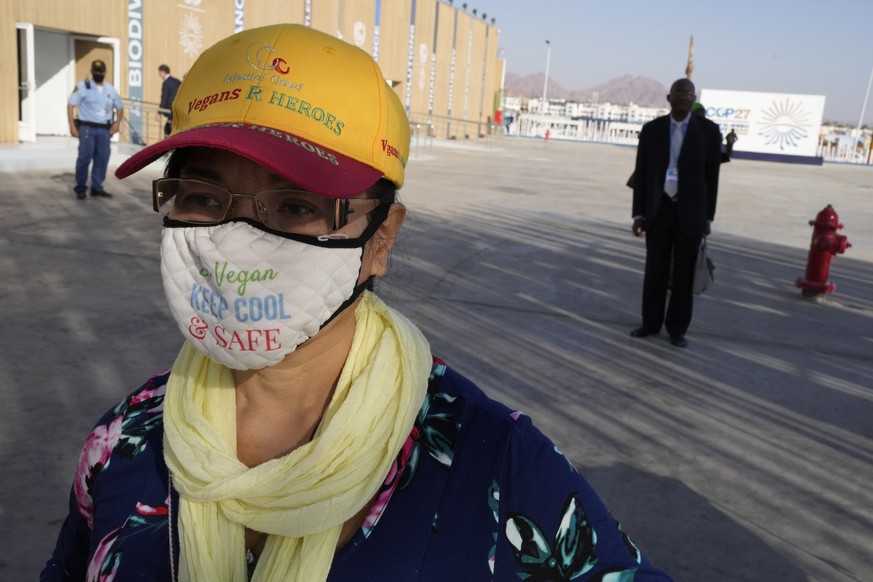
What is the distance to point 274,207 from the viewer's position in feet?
4.60

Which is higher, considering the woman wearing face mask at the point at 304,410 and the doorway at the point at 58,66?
the doorway at the point at 58,66

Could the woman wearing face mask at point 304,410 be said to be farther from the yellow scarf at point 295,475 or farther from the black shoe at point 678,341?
the black shoe at point 678,341

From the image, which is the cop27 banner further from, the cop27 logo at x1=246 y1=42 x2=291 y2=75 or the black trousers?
the cop27 logo at x1=246 y1=42 x2=291 y2=75

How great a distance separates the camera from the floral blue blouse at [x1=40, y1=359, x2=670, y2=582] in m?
1.28

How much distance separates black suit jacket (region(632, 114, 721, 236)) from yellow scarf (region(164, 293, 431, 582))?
4.69 meters

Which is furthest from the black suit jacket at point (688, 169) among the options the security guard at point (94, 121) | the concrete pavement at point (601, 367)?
the security guard at point (94, 121)

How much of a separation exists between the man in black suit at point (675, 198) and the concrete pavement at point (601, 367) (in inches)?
13.7

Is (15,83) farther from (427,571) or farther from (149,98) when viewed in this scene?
(427,571)

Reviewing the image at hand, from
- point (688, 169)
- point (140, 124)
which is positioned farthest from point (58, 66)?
point (688, 169)

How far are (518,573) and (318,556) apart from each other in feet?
1.07

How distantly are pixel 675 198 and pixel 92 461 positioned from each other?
5.06 meters

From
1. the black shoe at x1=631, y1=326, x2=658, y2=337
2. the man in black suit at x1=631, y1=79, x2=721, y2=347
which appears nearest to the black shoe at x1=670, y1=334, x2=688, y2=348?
the man in black suit at x1=631, y1=79, x2=721, y2=347

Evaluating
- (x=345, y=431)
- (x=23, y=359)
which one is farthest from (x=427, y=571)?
(x=23, y=359)

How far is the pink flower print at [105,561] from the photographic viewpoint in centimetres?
143
